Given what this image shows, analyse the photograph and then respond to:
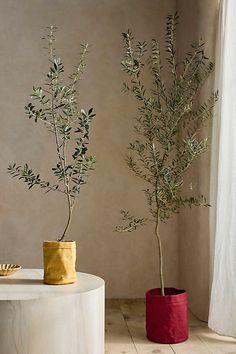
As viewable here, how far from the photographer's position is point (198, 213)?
379 cm

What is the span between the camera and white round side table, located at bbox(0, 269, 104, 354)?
7.79 ft

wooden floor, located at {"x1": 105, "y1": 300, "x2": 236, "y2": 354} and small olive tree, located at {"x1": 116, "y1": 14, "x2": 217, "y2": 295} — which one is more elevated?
small olive tree, located at {"x1": 116, "y1": 14, "x2": 217, "y2": 295}

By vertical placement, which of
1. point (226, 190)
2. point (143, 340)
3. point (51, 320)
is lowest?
point (143, 340)

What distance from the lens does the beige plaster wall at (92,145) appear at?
432 centimetres

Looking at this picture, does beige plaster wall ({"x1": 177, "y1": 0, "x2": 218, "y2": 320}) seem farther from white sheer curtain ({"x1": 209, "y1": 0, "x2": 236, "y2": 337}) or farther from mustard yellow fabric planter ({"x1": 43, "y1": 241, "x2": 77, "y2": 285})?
mustard yellow fabric planter ({"x1": 43, "y1": 241, "x2": 77, "y2": 285})

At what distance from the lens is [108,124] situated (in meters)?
4.38

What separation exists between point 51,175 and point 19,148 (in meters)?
0.33

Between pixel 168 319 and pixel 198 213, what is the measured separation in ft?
2.84

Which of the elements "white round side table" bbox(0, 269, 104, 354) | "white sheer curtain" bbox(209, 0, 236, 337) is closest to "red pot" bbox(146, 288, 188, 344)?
"white sheer curtain" bbox(209, 0, 236, 337)

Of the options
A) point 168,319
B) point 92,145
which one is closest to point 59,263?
point 168,319

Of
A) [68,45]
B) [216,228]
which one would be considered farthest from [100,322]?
[68,45]

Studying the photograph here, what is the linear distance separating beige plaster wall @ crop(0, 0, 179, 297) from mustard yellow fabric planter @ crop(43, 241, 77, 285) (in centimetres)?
161

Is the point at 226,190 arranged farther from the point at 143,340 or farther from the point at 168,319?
the point at 143,340

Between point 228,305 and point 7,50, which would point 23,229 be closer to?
point 7,50
